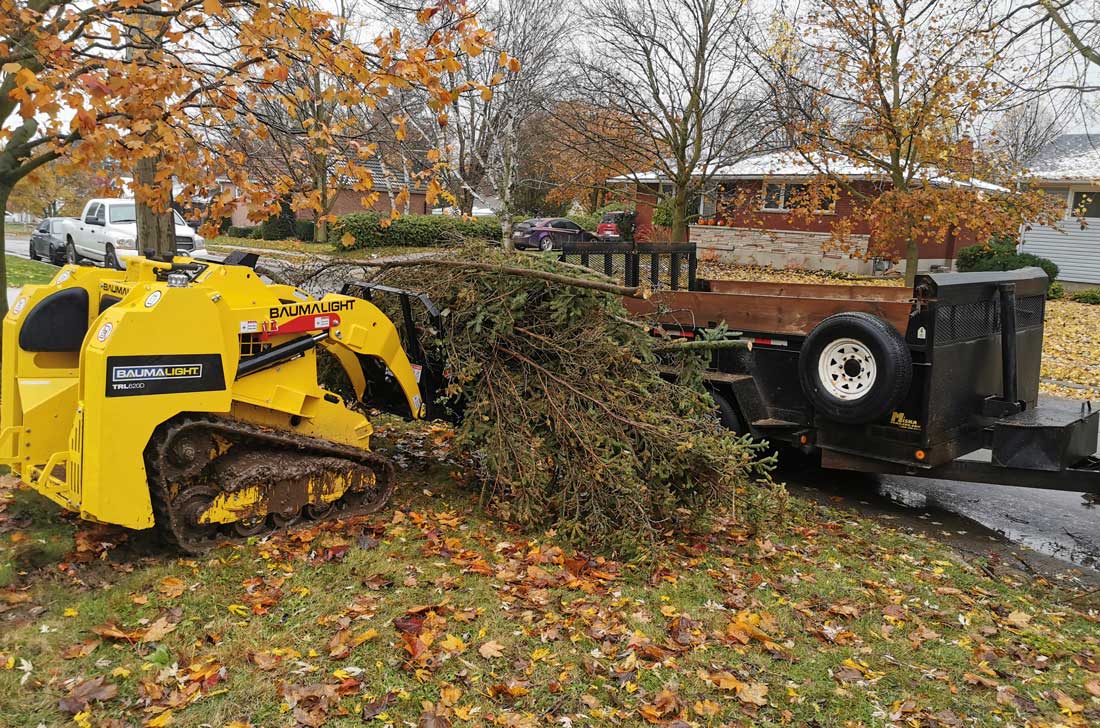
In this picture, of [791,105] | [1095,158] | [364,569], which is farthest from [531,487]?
[1095,158]

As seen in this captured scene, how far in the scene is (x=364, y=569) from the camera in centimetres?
505

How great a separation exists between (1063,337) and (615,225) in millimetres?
19675

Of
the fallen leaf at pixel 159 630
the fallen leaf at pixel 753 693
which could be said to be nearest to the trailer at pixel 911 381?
the fallen leaf at pixel 753 693

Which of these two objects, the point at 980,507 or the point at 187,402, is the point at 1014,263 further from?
the point at 187,402

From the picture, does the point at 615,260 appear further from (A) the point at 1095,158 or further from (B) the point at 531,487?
(A) the point at 1095,158

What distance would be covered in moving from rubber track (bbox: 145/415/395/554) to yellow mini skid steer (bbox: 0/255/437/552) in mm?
11

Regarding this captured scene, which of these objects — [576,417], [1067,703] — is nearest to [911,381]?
[576,417]

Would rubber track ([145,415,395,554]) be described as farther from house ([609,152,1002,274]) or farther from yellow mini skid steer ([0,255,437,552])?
house ([609,152,1002,274])

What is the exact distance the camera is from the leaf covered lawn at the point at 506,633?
3.77 m

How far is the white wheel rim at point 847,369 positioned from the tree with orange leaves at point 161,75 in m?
3.75

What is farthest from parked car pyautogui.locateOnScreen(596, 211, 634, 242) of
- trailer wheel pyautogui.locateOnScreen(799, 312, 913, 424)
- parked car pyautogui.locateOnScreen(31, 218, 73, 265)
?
trailer wheel pyautogui.locateOnScreen(799, 312, 913, 424)

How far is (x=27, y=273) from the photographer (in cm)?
2003

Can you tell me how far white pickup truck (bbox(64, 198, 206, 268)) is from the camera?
21.6 m

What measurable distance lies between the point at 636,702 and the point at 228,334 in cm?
313
